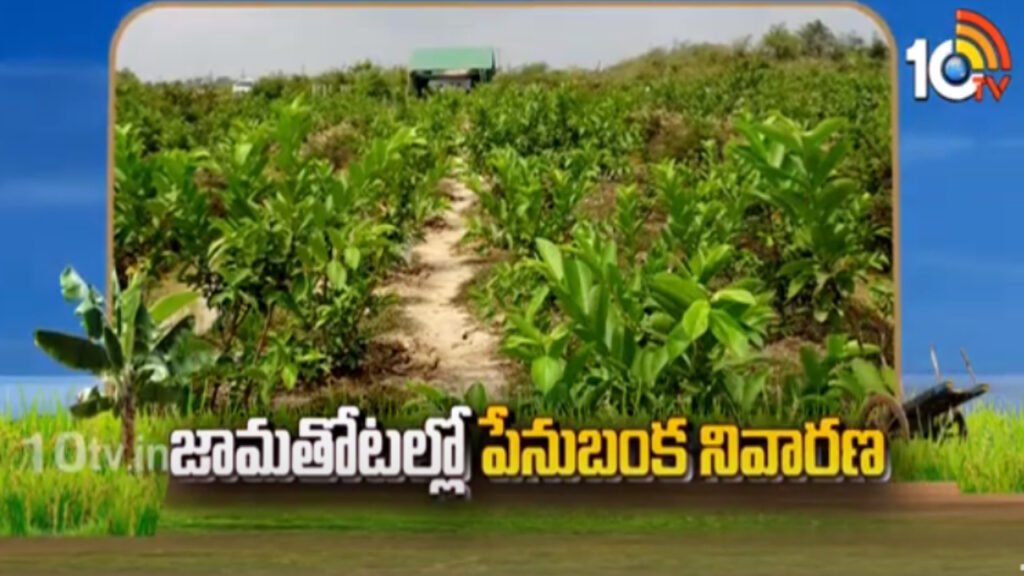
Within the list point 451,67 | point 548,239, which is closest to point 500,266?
point 548,239

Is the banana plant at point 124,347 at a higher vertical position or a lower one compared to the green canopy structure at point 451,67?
lower

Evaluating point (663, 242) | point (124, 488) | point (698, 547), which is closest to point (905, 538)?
point (698, 547)

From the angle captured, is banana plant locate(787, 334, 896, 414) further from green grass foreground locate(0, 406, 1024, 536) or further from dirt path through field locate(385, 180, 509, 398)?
dirt path through field locate(385, 180, 509, 398)

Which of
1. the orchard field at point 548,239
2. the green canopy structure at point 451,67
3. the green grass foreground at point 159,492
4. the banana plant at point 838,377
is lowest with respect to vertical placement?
the green grass foreground at point 159,492

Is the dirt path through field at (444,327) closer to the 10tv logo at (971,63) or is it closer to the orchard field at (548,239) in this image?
the orchard field at (548,239)

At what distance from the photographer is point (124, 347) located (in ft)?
14.8

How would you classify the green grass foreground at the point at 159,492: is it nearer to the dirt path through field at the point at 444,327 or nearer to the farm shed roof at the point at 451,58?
the dirt path through field at the point at 444,327

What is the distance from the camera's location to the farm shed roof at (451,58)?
14.9 ft

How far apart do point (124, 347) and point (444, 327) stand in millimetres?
587

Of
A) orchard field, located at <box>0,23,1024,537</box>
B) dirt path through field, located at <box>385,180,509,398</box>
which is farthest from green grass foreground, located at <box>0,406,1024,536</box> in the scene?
dirt path through field, located at <box>385,180,509,398</box>

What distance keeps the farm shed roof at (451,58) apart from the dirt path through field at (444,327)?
36cm

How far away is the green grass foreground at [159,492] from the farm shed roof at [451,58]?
0.80 m

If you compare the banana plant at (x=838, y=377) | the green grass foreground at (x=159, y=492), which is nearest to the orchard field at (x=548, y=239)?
the banana plant at (x=838, y=377)

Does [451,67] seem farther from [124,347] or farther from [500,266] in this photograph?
[124,347]
